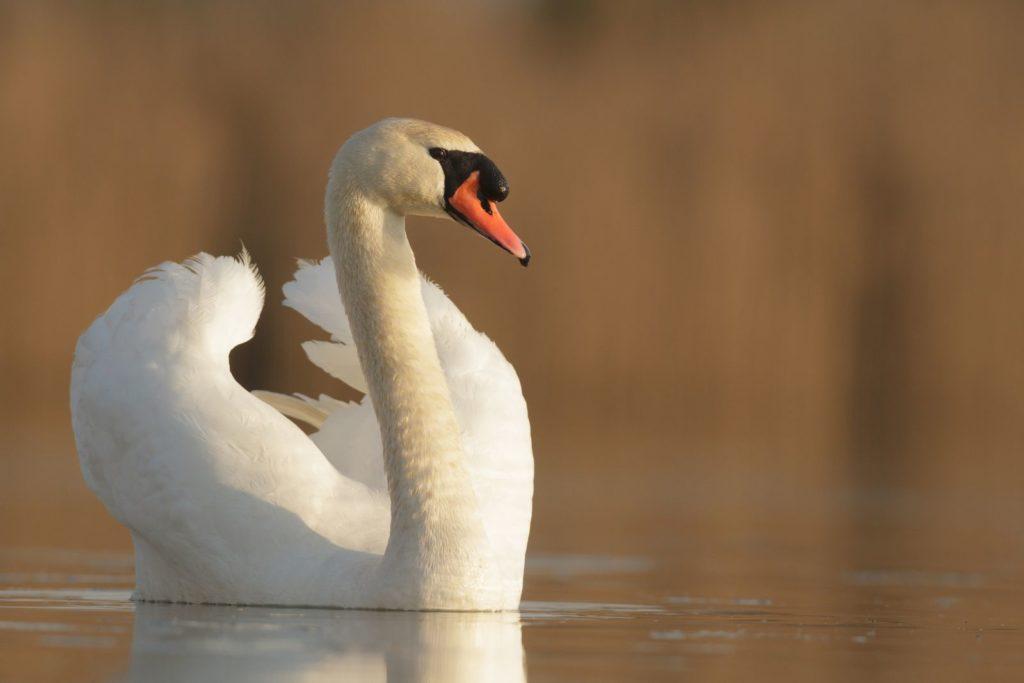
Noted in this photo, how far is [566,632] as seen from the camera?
684cm

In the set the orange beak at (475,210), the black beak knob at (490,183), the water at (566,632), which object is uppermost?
the black beak knob at (490,183)

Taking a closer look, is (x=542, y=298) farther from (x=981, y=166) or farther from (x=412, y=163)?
(x=412, y=163)

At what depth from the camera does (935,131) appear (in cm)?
2172

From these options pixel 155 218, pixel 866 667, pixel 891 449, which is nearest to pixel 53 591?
pixel 866 667

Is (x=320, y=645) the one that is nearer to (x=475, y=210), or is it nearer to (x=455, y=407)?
(x=475, y=210)

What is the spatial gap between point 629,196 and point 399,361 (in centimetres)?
1317

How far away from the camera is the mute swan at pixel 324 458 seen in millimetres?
7059

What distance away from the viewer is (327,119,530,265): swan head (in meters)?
7.15

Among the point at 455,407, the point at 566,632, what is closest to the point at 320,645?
the point at 566,632

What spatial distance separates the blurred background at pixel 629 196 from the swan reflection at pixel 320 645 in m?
10.8

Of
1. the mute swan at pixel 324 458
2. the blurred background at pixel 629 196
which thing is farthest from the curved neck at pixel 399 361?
the blurred background at pixel 629 196

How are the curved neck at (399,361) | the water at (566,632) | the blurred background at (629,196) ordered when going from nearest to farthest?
1. the water at (566,632)
2. the curved neck at (399,361)
3. the blurred background at (629,196)

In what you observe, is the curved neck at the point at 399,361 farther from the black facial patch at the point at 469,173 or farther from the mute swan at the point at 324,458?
the black facial patch at the point at 469,173

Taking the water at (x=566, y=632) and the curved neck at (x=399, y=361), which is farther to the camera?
the curved neck at (x=399, y=361)
